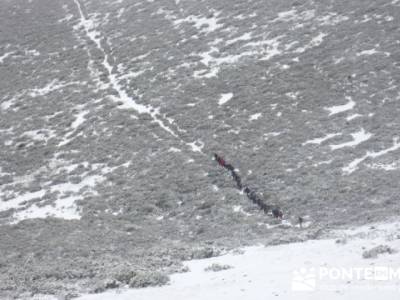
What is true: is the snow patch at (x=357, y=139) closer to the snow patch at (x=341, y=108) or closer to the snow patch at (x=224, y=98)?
the snow patch at (x=341, y=108)

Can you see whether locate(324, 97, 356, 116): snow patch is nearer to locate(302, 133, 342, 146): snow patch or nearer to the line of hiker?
locate(302, 133, 342, 146): snow patch

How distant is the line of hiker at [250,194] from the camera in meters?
20.9

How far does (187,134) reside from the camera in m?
30.6

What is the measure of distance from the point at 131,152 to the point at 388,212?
15.5 metres

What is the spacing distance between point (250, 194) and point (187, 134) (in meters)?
8.52

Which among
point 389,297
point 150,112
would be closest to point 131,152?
point 150,112

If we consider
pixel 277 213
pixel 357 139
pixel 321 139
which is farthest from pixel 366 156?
pixel 277 213

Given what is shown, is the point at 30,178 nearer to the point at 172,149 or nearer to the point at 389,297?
the point at 172,149

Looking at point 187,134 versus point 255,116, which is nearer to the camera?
point 187,134

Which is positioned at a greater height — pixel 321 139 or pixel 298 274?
pixel 298 274

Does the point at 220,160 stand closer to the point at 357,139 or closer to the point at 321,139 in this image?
the point at 321,139

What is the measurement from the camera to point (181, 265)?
1581 centimetres

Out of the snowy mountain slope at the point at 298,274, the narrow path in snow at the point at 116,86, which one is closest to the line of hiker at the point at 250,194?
the narrow path in snow at the point at 116,86

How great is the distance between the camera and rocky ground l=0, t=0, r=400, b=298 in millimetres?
19672
